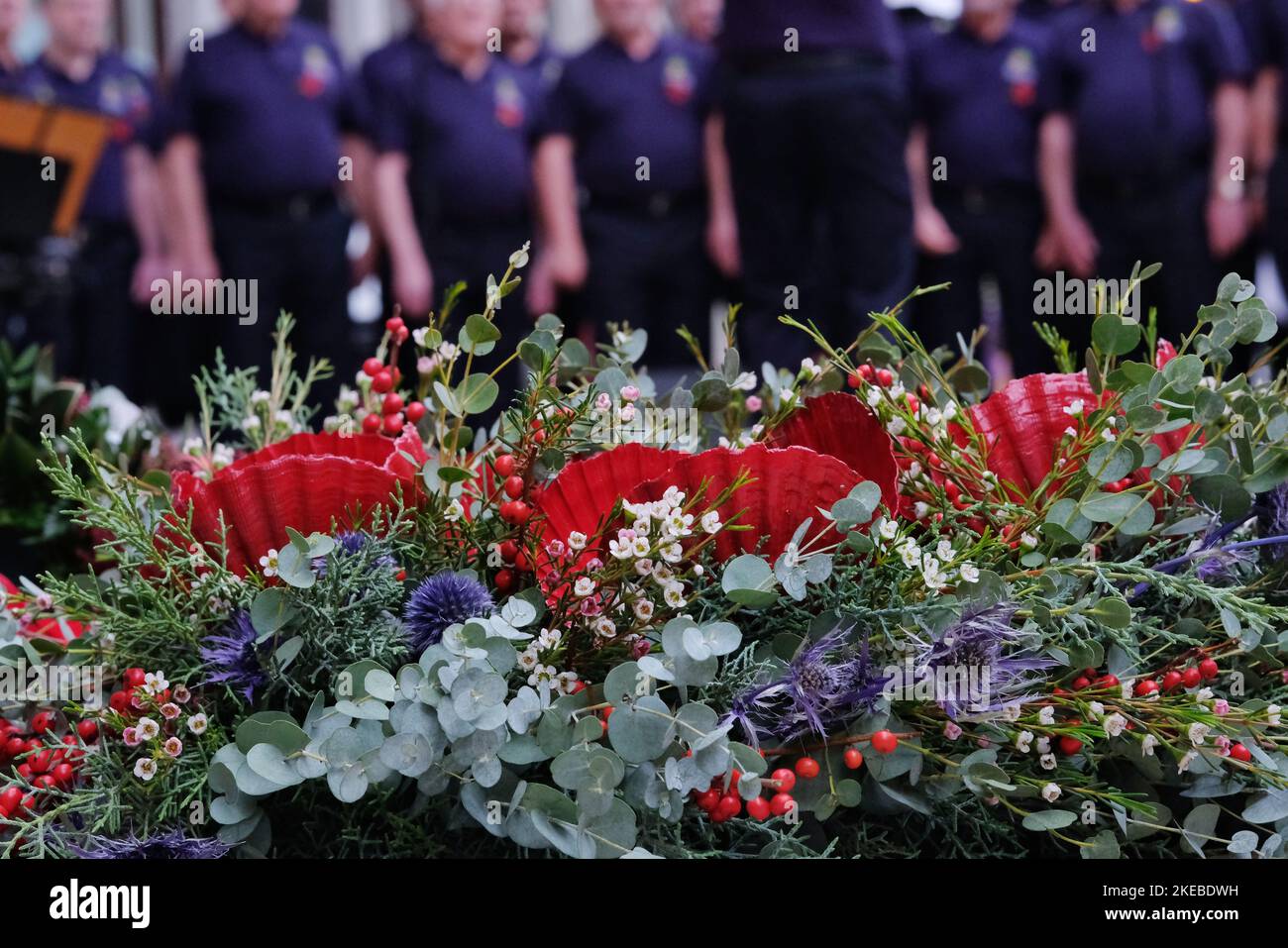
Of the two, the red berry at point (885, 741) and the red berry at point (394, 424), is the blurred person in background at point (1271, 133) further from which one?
the red berry at point (885, 741)

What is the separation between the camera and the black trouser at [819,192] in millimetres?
3398

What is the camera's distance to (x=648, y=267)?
430cm

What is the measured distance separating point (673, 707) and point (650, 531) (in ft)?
0.25

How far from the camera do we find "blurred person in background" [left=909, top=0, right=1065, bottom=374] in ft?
13.8

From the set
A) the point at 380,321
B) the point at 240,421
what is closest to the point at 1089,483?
the point at 240,421

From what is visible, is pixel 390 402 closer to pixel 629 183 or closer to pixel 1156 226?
pixel 629 183

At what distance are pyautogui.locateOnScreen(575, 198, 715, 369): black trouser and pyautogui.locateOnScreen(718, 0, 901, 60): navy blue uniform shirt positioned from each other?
84 cm

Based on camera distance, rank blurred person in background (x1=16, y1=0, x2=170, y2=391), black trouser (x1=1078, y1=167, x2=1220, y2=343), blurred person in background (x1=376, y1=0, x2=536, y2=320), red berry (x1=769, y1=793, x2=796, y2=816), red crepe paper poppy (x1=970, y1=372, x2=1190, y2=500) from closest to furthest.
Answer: red berry (x1=769, y1=793, x2=796, y2=816), red crepe paper poppy (x1=970, y1=372, x2=1190, y2=500), black trouser (x1=1078, y1=167, x2=1220, y2=343), blurred person in background (x1=376, y1=0, x2=536, y2=320), blurred person in background (x1=16, y1=0, x2=170, y2=391)

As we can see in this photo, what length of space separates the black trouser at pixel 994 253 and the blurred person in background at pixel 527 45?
1.19 meters

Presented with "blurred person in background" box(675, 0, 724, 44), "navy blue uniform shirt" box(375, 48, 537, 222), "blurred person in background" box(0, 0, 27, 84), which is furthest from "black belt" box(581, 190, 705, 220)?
"blurred person in background" box(0, 0, 27, 84)

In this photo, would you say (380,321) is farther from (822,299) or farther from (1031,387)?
(1031,387)

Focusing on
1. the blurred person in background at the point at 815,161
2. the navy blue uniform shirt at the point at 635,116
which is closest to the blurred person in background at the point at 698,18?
Answer: the navy blue uniform shirt at the point at 635,116

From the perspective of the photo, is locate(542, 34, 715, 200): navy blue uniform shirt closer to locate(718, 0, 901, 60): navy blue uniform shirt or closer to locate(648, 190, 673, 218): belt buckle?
locate(648, 190, 673, 218): belt buckle

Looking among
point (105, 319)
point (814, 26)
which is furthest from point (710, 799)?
point (105, 319)
